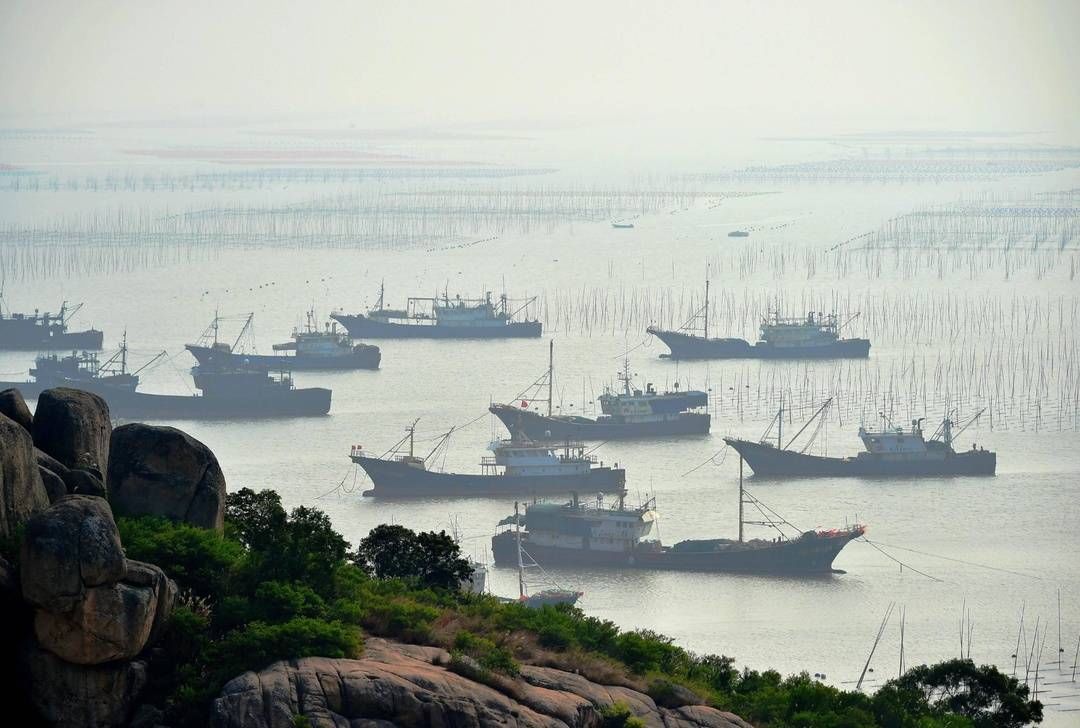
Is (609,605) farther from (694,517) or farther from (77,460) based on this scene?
(77,460)

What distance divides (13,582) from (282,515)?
4.30m

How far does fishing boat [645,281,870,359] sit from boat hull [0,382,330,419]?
21.4 m

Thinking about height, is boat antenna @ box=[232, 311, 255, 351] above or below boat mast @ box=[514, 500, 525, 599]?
above

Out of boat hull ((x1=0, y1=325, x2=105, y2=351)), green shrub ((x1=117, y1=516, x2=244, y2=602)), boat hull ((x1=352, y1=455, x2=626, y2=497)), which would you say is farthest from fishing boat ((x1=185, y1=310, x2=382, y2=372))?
green shrub ((x1=117, y1=516, x2=244, y2=602))

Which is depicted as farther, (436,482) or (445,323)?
(445,323)

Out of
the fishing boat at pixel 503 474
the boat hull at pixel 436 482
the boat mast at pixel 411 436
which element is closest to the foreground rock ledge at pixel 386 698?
the boat hull at pixel 436 482

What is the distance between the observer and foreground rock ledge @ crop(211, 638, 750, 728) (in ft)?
88.2

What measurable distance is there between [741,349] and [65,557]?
83.4 metres

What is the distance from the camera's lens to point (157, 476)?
3105 centimetres

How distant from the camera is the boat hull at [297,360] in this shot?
100 meters

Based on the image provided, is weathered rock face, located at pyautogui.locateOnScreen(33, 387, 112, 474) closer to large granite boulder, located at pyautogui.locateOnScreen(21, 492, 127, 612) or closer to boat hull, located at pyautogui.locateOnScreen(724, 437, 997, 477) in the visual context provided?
large granite boulder, located at pyautogui.locateOnScreen(21, 492, 127, 612)

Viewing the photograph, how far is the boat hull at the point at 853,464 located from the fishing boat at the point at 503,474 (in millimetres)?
4703

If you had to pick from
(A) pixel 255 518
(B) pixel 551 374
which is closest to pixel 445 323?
(B) pixel 551 374

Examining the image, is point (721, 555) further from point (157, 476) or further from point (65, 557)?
point (65, 557)
